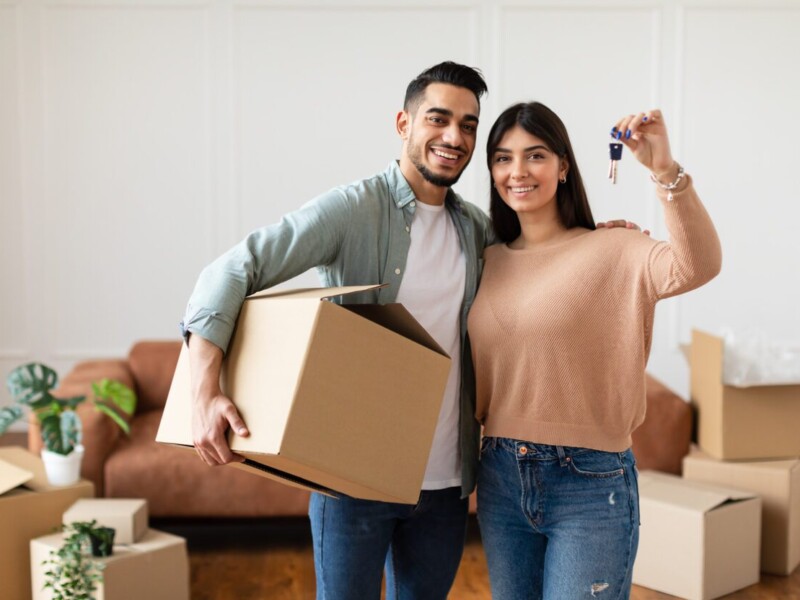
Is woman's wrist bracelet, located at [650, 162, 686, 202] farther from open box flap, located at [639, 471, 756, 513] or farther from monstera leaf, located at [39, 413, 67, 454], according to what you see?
monstera leaf, located at [39, 413, 67, 454]

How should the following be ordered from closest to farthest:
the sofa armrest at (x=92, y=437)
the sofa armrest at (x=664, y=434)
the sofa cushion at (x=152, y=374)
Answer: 1. the sofa armrest at (x=92, y=437)
2. the sofa armrest at (x=664, y=434)
3. the sofa cushion at (x=152, y=374)

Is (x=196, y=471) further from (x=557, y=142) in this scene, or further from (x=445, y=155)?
(x=557, y=142)

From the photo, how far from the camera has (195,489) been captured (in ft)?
9.45

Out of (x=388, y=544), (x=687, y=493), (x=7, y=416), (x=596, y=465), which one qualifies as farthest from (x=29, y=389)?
(x=687, y=493)

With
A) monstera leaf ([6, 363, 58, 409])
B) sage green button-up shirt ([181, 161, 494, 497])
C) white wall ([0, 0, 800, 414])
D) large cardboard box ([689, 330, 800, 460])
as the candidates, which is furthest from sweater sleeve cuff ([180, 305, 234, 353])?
white wall ([0, 0, 800, 414])

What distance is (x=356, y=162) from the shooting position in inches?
181

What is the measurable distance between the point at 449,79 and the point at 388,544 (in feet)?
2.82

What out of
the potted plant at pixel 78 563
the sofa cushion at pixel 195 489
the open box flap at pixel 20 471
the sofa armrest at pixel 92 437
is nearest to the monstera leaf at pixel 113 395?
the sofa armrest at pixel 92 437

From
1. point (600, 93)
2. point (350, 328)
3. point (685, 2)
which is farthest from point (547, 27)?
point (350, 328)

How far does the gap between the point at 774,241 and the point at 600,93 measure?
4.07 feet

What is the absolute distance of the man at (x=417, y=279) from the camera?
151 cm

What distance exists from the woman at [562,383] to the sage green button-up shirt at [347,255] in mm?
83

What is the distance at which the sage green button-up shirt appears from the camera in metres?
1.30

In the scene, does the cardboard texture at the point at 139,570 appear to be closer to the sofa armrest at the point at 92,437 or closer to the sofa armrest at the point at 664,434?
the sofa armrest at the point at 92,437
